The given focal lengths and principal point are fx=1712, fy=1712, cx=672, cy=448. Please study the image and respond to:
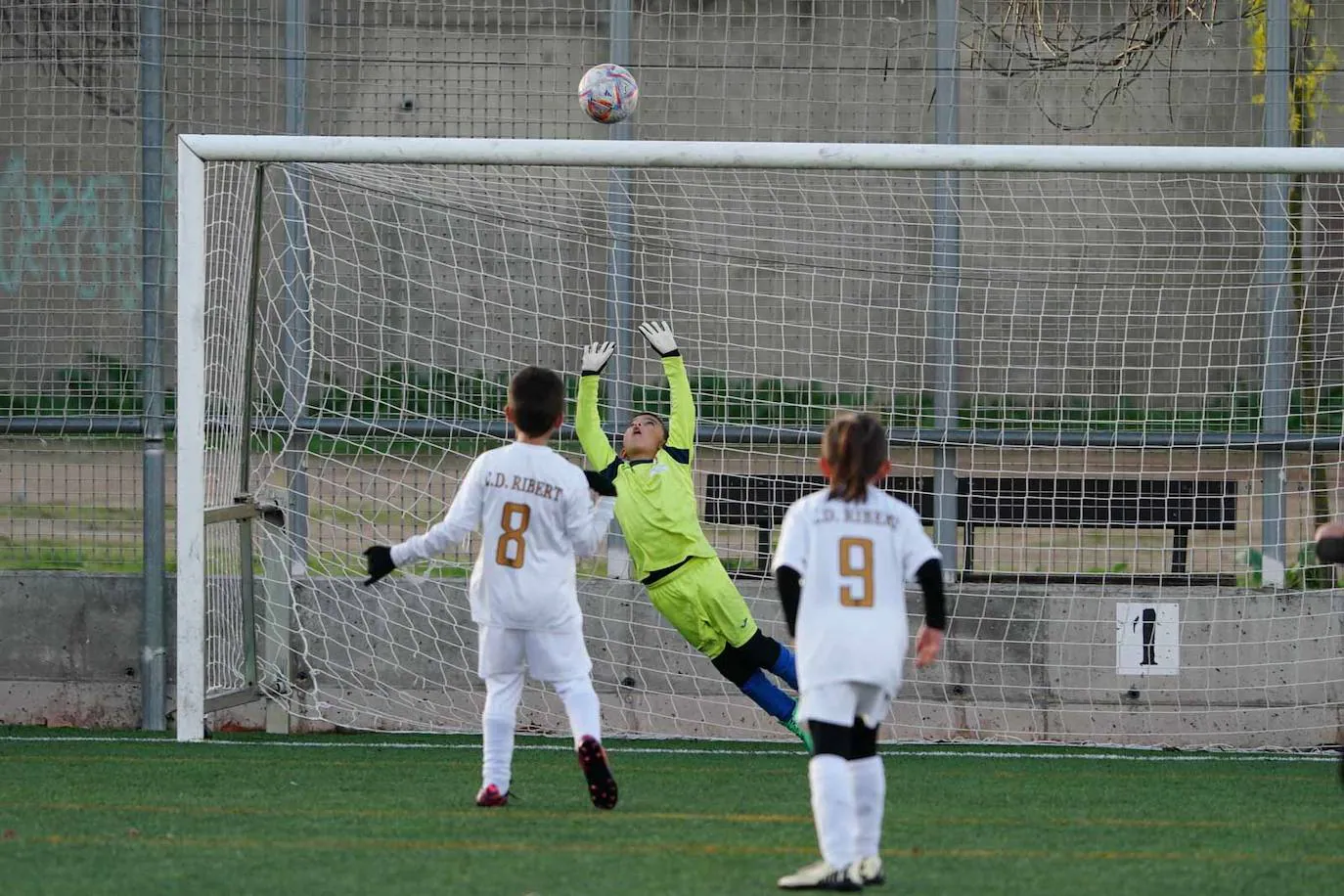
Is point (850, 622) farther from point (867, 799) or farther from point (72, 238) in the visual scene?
point (72, 238)

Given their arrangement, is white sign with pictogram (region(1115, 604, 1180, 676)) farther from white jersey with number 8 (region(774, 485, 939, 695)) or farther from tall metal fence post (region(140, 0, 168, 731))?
tall metal fence post (region(140, 0, 168, 731))

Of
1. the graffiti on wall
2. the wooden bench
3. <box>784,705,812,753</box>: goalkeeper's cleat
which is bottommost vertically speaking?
<box>784,705,812,753</box>: goalkeeper's cleat

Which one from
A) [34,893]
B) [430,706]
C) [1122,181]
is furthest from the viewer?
[1122,181]

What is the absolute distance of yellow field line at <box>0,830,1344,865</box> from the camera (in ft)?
17.0

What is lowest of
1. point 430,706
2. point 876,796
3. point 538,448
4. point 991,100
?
point 430,706

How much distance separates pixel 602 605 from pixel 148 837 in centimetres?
394

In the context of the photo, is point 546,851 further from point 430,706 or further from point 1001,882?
point 430,706

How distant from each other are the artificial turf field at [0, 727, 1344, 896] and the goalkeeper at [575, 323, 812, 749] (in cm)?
47

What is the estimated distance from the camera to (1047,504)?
29.9ft

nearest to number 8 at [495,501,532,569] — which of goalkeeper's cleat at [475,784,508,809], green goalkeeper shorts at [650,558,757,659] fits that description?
goalkeeper's cleat at [475,784,508,809]

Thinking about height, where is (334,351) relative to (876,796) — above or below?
above

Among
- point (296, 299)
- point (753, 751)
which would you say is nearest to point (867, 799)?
point (753, 751)

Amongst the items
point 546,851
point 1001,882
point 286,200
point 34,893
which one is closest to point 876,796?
point 1001,882

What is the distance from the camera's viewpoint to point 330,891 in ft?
15.0
